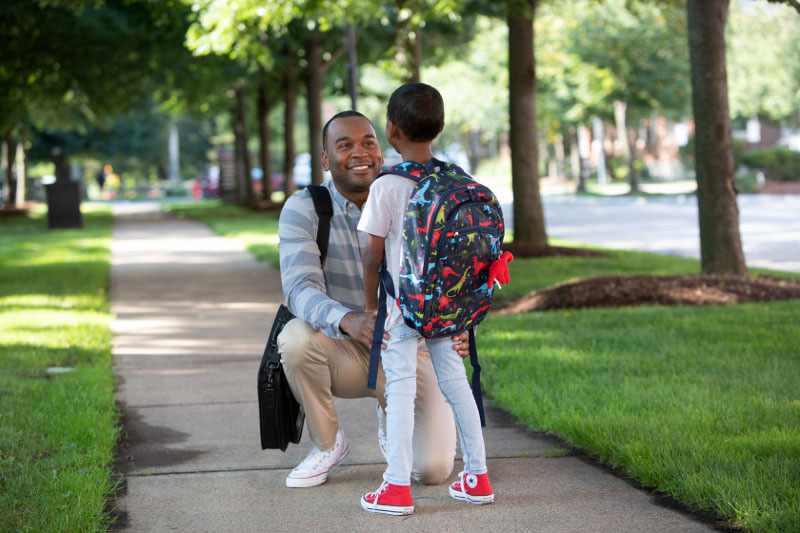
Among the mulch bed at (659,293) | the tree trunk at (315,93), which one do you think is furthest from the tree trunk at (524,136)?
the tree trunk at (315,93)

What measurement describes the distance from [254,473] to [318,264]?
1.04 metres

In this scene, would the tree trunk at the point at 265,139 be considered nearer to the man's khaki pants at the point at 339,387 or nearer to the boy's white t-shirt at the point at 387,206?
the man's khaki pants at the point at 339,387

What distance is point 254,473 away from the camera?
4.97m

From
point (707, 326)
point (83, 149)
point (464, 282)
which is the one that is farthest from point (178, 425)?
point (83, 149)

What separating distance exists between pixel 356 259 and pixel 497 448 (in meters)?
1.29

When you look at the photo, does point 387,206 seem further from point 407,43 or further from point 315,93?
point 315,93

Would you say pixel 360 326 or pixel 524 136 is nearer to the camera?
pixel 360 326

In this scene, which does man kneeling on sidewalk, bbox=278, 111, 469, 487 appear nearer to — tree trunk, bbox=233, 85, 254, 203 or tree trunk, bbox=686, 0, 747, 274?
tree trunk, bbox=686, 0, 747, 274

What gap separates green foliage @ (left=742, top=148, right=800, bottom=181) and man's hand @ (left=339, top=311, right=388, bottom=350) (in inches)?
1450

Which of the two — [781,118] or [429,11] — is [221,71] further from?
[781,118]

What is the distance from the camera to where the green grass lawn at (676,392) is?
172 inches

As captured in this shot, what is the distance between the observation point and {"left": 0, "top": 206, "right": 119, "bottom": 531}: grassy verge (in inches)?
168

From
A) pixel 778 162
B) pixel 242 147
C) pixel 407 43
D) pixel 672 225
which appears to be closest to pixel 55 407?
pixel 407 43

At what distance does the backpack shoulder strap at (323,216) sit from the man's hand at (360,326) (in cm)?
43
